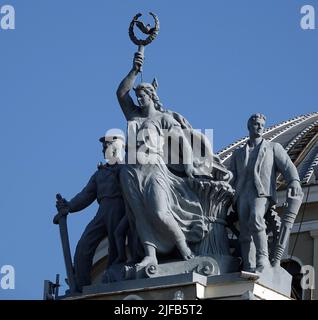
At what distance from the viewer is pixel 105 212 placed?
3762 centimetres

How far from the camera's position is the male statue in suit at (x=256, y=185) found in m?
35.7

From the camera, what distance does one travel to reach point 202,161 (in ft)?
121

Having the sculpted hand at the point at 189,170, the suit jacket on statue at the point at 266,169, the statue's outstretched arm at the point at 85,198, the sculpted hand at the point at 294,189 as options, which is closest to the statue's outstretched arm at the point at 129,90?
the sculpted hand at the point at 189,170

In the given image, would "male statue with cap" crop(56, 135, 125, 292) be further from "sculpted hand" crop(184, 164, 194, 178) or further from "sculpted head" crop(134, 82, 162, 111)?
"sculpted hand" crop(184, 164, 194, 178)

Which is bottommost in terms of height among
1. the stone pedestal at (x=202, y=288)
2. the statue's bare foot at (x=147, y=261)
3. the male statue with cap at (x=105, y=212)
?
the stone pedestal at (x=202, y=288)

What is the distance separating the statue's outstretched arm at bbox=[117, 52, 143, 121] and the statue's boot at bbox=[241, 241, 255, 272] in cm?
362

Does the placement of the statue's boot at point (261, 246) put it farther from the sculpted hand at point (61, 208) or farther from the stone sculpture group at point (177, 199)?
the sculpted hand at point (61, 208)

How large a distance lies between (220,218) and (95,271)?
13.2 metres

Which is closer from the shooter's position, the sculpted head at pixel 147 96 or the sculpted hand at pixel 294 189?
the sculpted hand at pixel 294 189

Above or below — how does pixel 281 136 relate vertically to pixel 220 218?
above

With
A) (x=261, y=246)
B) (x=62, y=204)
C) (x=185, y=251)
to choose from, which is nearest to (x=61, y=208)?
(x=62, y=204)
